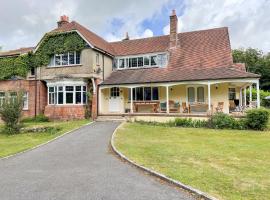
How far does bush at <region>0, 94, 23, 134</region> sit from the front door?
9047 mm

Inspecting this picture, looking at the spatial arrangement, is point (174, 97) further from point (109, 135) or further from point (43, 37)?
point (43, 37)

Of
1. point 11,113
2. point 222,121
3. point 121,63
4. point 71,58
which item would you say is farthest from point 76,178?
point 121,63

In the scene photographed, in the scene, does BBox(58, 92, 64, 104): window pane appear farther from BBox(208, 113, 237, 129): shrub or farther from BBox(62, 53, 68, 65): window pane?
BBox(208, 113, 237, 129): shrub

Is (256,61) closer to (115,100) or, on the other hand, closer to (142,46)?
(142,46)

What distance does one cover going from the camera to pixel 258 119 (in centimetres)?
1980

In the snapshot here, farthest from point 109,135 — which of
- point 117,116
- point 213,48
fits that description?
point 213,48

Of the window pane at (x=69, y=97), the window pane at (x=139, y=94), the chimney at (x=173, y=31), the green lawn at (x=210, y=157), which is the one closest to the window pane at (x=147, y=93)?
the window pane at (x=139, y=94)

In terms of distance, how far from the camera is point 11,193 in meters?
7.48

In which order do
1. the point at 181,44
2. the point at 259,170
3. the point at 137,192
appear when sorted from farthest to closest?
the point at 181,44
the point at 259,170
the point at 137,192

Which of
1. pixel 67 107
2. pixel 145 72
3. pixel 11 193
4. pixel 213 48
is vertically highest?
pixel 213 48

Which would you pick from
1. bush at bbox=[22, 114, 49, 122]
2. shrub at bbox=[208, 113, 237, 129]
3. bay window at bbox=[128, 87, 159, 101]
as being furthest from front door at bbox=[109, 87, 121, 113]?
shrub at bbox=[208, 113, 237, 129]

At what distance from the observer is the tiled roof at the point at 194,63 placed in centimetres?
2428

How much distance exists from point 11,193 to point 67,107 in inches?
741

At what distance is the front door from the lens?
28.2 meters
